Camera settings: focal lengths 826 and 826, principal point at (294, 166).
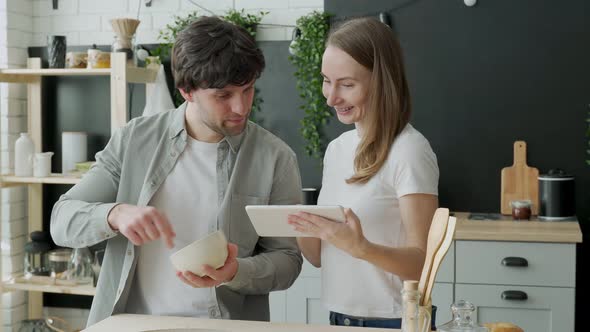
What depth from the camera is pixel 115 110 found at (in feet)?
13.9

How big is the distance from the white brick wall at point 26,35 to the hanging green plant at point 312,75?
258 millimetres

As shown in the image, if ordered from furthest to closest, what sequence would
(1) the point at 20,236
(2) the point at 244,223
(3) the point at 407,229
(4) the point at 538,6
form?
(1) the point at 20,236 < (4) the point at 538,6 < (2) the point at 244,223 < (3) the point at 407,229

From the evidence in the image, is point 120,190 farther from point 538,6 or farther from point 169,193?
point 538,6

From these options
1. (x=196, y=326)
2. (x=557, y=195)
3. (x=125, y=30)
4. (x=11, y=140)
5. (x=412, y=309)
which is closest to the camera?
(x=412, y=309)

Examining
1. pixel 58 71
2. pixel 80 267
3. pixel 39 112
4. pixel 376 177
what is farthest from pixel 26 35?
pixel 376 177

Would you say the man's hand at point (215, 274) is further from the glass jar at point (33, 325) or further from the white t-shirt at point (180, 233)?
the glass jar at point (33, 325)

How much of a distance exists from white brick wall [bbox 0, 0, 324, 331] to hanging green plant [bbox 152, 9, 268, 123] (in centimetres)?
5

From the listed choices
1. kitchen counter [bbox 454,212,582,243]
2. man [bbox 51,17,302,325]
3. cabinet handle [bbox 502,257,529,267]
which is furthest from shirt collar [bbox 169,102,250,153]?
cabinet handle [bbox 502,257,529,267]

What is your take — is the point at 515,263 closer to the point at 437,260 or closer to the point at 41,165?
the point at 437,260

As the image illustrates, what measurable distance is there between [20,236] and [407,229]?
328 centimetres

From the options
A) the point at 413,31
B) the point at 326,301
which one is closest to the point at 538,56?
→ the point at 413,31

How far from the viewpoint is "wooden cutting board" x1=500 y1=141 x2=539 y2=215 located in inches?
163

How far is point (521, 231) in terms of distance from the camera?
3.60 metres

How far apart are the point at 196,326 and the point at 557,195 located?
249 centimetres
